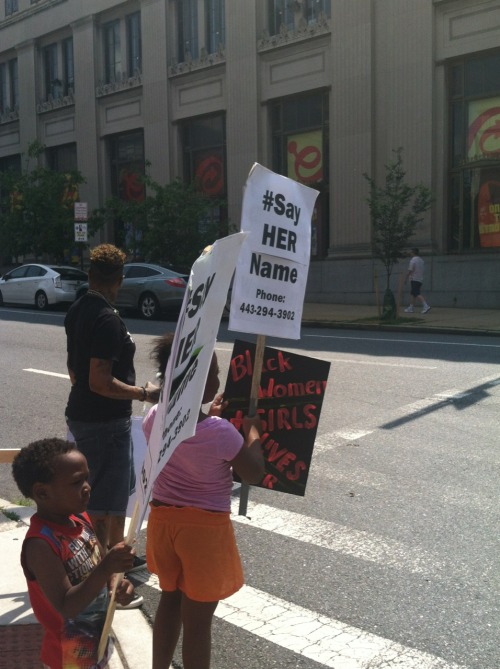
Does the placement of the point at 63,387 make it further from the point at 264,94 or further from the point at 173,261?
the point at 264,94

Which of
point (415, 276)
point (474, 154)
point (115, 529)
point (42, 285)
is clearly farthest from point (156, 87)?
point (115, 529)

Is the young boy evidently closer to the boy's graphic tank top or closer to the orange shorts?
the boy's graphic tank top

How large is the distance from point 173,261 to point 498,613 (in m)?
19.9

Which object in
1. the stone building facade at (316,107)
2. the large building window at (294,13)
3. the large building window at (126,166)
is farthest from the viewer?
the large building window at (126,166)

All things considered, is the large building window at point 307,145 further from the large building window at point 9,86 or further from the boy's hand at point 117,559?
the boy's hand at point 117,559

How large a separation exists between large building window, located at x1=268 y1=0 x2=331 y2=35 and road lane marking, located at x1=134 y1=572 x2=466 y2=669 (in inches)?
902

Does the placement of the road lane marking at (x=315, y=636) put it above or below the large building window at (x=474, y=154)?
below

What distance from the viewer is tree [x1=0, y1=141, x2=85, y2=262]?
28391 millimetres

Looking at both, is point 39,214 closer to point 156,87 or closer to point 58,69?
point 156,87

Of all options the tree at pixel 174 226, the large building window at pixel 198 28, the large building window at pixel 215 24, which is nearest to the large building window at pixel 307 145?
the tree at pixel 174 226

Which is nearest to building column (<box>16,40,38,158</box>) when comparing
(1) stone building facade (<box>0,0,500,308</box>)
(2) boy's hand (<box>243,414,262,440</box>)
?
(1) stone building facade (<box>0,0,500,308</box>)

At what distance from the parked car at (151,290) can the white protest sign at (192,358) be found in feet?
56.1

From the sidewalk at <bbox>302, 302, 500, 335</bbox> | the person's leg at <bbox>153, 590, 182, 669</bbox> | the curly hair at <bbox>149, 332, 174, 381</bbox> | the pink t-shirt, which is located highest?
the curly hair at <bbox>149, 332, 174, 381</bbox>

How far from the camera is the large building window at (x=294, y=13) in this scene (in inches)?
945
